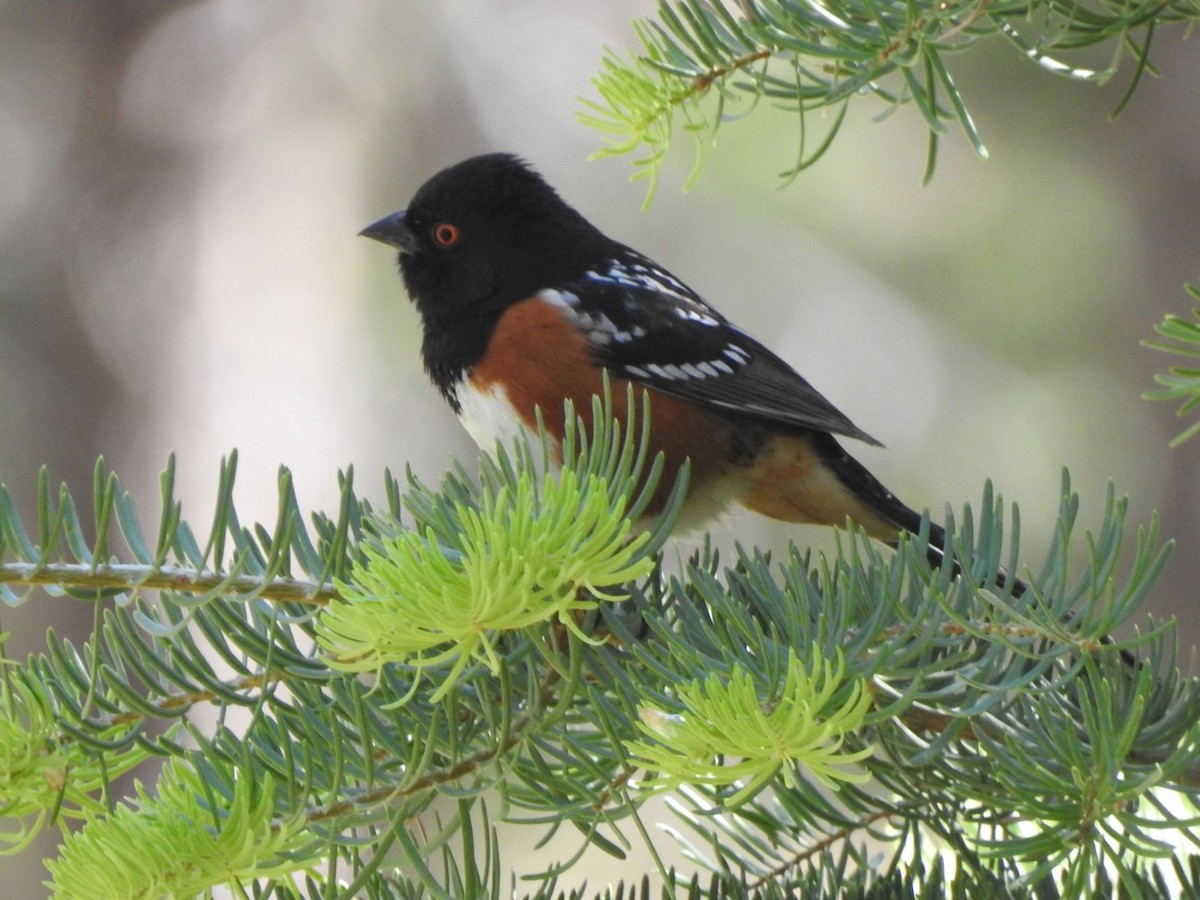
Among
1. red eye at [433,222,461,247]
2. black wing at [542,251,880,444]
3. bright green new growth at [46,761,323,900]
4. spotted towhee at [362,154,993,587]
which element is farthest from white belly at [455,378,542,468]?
bright green new growth at [46,761,323,900]

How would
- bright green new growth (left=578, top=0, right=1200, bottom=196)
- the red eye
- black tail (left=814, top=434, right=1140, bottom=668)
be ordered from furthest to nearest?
the red eye → black tail (left=814, top=434, right=1140, bottom=668) → bright green new growth (left=578, top=0, right=1200, bottom=196)

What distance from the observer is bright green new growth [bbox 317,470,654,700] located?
76 centimetres

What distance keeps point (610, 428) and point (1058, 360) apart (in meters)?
4.51

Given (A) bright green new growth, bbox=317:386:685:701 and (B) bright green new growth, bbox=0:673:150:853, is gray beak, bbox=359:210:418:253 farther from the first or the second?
(A) bright green new growth, bbox=317:386:685:701

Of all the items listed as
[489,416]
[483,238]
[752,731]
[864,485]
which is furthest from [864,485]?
[752,731]

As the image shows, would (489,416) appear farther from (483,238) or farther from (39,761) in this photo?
(39,761)

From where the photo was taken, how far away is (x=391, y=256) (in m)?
5.79

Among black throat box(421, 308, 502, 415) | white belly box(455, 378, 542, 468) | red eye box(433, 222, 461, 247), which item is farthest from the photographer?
red eye box(433, 222, 461, 247)

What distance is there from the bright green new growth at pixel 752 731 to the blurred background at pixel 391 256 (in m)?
3.61

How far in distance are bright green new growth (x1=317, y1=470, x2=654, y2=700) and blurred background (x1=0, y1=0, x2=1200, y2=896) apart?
3.54m

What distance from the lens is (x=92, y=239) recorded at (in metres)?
4.51

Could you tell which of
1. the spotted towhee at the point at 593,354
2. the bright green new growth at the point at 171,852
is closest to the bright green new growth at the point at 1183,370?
the bright green new growth at the point at 171,852

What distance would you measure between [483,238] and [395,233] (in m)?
0.17

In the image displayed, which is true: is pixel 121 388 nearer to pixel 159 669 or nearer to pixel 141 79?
pixel 141 79
